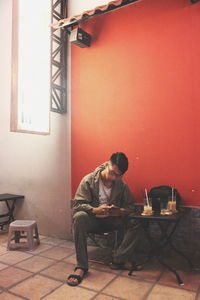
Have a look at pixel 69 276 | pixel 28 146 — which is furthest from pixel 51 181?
pixel 69 276

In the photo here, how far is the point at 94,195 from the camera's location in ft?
11.3

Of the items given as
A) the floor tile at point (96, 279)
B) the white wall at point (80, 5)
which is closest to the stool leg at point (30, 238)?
the floor tile at point (96, 279)

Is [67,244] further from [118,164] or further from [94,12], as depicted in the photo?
[94,12]

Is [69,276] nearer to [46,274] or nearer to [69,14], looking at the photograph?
[46,274]

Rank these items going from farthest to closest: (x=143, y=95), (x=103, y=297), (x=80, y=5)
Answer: (x=80, y=5) < (x=143, y=95) < (x=103, y=297)

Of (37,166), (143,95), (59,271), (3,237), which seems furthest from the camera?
(37,166)

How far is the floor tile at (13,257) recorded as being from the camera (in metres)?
3.55

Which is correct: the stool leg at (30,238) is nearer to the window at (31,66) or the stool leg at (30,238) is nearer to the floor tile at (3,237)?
the floor tile at (3,237)

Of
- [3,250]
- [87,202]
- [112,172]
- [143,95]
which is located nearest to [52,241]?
[3,250]

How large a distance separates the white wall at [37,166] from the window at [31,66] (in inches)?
25.5

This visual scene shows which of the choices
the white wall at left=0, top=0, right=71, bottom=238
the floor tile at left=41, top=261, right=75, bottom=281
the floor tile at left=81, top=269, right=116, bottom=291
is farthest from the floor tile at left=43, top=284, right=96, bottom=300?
the white wall at left=0, top=0, right=71, bottom=238

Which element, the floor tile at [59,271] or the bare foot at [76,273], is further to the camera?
the floor tile at [59,271]

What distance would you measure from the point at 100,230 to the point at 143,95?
2.06m

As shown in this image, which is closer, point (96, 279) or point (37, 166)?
point (96, 279)
